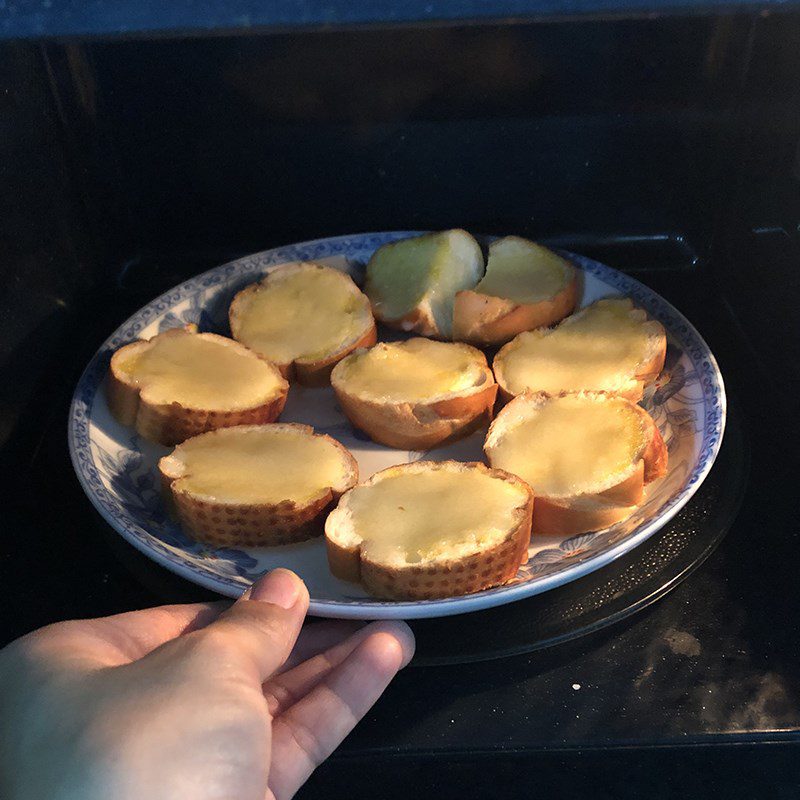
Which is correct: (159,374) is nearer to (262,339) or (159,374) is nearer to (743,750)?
(262,339)

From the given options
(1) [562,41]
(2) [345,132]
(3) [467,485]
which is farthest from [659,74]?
(3) [467,485]

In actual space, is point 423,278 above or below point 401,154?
below

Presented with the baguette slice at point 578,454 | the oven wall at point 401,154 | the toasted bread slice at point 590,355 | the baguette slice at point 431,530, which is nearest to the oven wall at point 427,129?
the oven wall at point 401,154

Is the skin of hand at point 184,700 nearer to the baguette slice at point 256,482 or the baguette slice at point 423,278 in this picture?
the baguette slice at point 256,482

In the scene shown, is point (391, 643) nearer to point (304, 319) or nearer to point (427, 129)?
point (304, 319)

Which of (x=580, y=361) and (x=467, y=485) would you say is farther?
(x=580, y=361)

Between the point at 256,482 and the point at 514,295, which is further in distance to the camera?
the point at 514,295

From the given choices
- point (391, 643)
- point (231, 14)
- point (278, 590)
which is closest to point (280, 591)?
point (278, 590)
